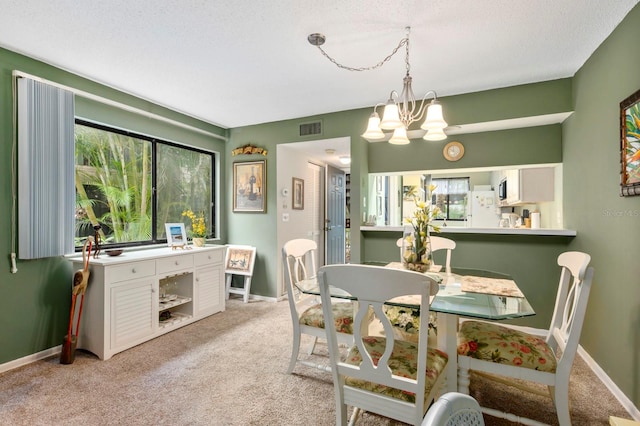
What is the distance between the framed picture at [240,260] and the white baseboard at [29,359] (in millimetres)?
1871

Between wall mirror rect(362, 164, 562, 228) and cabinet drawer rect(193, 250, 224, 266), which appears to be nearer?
cabinet drawer rect(193, 250, 224, 266)

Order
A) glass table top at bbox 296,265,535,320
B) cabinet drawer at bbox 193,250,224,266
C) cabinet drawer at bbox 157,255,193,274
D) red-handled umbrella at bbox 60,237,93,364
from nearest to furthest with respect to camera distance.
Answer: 1. glass table top at bbox 296,265,535,320
2. red-handled umbrella at bbox 60,237,93,364
3. cabinet drawer at bbox 157,255,193,274
4. cabinet drawer at bbox 193,250,224,266

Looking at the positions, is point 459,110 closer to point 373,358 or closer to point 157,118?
point 373,358

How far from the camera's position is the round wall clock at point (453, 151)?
3545 mm

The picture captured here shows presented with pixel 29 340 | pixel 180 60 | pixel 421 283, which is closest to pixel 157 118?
pixel 180 60

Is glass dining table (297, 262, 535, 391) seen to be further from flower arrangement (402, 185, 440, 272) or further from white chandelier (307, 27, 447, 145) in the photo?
white chandelier (307, 27, 447, 145)

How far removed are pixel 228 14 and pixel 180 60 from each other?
0.81 meters

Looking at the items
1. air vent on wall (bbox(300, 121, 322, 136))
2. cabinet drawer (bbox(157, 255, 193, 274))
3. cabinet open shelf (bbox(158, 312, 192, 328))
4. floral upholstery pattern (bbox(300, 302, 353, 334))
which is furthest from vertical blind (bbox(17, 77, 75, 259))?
air vent on wall (bbox(300, 121, 322, 136))

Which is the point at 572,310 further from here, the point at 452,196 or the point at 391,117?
the point at 452,196

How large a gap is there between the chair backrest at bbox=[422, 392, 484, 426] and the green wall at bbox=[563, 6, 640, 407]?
6.74ft

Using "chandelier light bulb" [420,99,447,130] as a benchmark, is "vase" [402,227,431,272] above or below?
below

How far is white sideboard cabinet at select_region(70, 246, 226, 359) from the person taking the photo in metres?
2.62

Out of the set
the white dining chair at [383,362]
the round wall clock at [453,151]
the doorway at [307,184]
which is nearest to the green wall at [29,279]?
the doorway at [307,184]

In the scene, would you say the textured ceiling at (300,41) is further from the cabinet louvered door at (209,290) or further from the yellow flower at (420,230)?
the cabinet louvered door at (209,290)
